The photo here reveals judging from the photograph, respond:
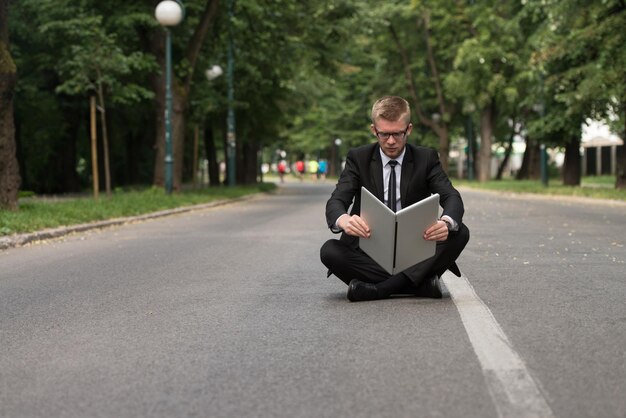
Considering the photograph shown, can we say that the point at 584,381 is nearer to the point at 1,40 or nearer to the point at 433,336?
the point at 433,336

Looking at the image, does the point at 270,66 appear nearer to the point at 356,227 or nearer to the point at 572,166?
the point at 572,166

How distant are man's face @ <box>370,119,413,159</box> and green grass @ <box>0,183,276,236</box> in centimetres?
843

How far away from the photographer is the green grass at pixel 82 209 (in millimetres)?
14633

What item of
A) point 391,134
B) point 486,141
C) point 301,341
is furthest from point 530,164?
point 301,341

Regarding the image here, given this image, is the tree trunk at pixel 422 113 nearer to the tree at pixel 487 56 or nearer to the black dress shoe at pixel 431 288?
the tree at pixel 487 56

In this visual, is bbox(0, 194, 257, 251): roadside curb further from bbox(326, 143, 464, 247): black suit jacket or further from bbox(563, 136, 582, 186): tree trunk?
bbox(563, 136, 582, 186): tree trunk

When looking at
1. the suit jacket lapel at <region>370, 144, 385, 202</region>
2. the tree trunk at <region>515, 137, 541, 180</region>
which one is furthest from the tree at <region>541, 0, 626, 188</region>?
the suit jacket lapel at <region>370, 144, 385, 202</region>

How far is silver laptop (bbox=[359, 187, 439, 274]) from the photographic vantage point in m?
6.24

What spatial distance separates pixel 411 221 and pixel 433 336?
45.4 inches

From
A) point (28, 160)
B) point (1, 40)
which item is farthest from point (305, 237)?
point (28, 160)

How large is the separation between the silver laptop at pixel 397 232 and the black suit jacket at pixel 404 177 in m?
0.37

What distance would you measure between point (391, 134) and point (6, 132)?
1159 cm

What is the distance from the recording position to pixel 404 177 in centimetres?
676

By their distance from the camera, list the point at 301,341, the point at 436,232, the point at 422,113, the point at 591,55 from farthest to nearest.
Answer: the point at 422,113
the point at 591,55
the point at 436,232
the point at 301,341
